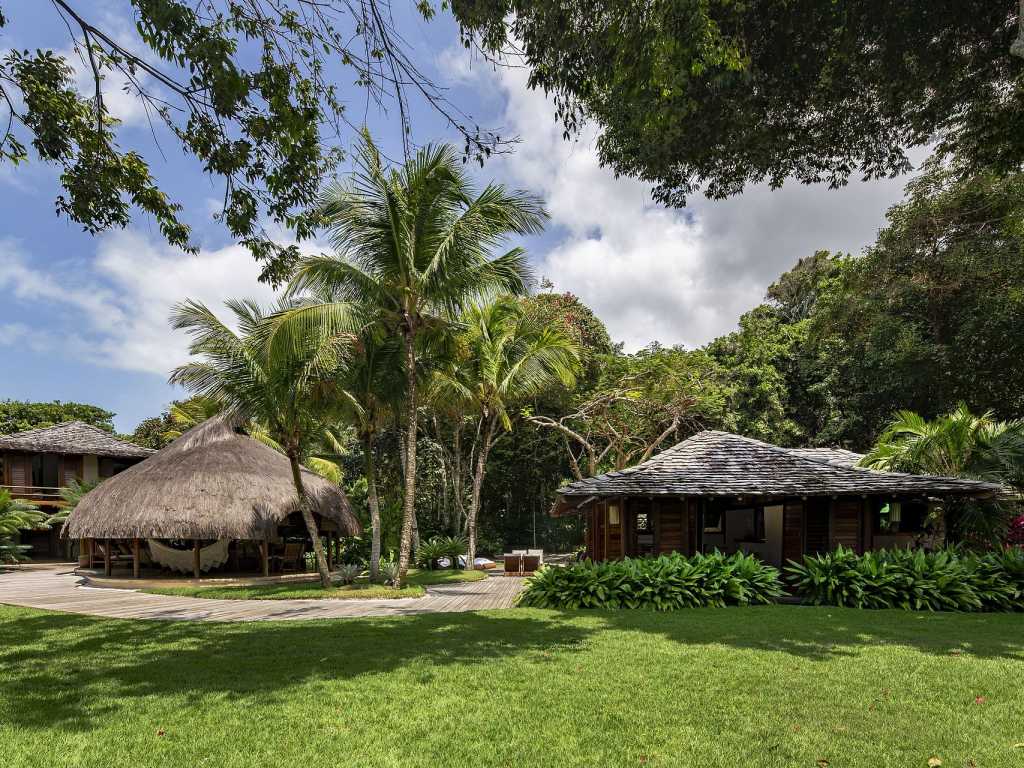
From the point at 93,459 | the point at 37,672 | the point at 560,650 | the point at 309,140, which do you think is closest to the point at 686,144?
the point at 309,140

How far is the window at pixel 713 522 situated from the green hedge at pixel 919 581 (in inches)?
306

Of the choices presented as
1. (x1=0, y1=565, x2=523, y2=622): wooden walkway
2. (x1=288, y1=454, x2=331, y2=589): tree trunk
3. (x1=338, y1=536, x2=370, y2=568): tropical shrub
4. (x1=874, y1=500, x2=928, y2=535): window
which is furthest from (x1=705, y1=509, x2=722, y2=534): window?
(x1=338, y1=536, x2=370, y2=568): tropical shrub

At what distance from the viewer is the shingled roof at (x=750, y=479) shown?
11.4 metres

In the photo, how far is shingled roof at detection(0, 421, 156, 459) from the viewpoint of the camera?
26.0 m

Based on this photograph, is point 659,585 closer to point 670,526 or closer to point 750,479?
point 670,526

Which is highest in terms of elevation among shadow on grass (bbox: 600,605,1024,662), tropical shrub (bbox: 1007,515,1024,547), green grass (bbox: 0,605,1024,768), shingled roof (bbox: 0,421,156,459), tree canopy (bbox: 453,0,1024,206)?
tree canopy (bbox: 453,0,1024,206)

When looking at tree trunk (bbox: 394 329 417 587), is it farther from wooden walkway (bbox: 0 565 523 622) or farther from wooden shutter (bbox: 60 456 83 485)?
wooden shutter (bbox: 60 456 83 485)

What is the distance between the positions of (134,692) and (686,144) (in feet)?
29.8

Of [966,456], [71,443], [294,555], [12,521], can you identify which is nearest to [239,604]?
[294,555]

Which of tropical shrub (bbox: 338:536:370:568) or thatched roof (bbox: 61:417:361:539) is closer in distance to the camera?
thatched roof (bbox: 61:417:361:539)

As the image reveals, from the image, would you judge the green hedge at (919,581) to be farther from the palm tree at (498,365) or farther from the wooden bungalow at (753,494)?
the palm tree at (498,365)

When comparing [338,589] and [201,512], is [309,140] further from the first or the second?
[201,512]

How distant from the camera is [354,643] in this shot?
774cm

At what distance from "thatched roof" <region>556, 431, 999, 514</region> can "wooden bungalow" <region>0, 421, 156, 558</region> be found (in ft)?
78.2
